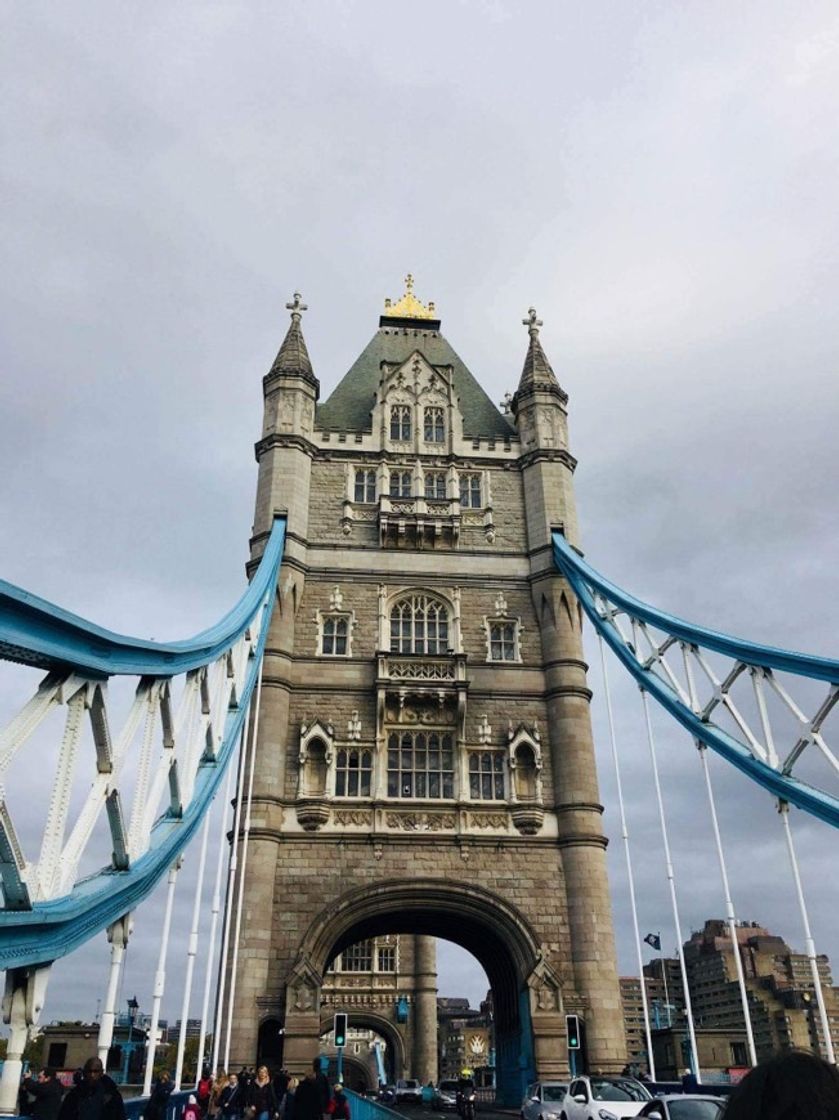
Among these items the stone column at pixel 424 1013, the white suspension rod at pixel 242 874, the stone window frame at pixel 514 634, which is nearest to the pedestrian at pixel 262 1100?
the white suspension rod at pixel 242 874

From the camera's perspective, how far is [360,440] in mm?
28234

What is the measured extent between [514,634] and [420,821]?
5900mm

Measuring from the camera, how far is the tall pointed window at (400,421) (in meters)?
28.8

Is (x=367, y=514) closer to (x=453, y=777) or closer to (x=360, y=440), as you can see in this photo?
(x=360, y=440)

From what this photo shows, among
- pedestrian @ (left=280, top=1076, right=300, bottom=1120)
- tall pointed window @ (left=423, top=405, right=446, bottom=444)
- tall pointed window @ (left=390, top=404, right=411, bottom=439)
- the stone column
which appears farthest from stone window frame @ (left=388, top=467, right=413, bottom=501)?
the stone column

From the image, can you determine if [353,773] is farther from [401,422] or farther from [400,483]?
[401,422]

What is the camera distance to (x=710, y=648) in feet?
55.4

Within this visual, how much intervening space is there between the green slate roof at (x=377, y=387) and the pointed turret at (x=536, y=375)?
1.49m

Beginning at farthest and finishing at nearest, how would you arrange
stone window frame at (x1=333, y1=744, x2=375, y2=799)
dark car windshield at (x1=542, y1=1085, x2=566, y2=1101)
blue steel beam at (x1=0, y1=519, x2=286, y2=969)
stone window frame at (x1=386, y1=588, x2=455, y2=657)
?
stone window frame at (x1=386, y1=588, x2=455, y2=657), stone window frame at (x1=333, y1=744, x2=375, y2=799), dark car windshield at (x1=542, y1=1085, x2=566, y2=1101), blue steel beam at (x1=0, y1=519, x2=286, y2=969)

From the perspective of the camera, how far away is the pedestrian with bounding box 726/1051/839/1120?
1634mm

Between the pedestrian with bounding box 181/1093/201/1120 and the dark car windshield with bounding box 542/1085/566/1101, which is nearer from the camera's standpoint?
the pedestrian with bounding box 181/1093/201/1120

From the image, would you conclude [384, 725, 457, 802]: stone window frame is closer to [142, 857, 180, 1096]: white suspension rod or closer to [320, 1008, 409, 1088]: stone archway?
[142, 857, 180, 1096]: white suspension rod

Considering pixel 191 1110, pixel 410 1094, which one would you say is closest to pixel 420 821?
pixel 191 1110

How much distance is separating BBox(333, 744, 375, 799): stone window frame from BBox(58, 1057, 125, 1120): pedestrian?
14753 millimetres
